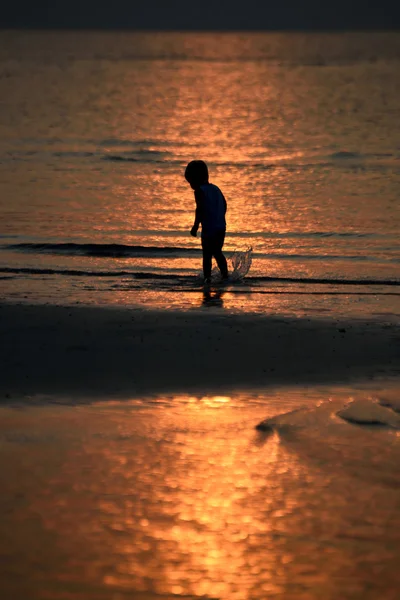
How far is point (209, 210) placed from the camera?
11992 mm

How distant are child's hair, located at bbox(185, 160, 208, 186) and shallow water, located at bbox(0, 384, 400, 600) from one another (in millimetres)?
5157

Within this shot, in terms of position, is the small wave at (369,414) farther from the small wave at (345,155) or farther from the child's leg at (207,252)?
the small wave at (345,155)

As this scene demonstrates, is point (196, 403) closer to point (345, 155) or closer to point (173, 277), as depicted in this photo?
point (173, 277)

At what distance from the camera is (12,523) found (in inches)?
200

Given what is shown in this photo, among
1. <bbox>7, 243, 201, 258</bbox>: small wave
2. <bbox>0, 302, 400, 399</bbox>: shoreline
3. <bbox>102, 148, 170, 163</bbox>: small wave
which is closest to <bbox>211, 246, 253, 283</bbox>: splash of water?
<bbox>7, 243, 201, 258</bbox>: small wave

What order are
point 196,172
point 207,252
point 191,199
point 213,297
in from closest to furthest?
point 213,297
point 196,172
point 207,252
point 191,199

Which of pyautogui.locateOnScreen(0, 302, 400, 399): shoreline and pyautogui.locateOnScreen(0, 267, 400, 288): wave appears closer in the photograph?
pyautogui.locateOnScreen(0, 302, 400, 399): shoreline

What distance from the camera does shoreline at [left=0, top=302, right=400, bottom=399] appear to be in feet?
25.4

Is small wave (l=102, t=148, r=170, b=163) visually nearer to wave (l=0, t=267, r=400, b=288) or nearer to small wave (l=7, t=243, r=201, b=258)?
small wave (l=7, t=243, r=201, b=258)

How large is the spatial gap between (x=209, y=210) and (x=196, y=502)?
6955 mm

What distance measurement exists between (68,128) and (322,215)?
21.8m

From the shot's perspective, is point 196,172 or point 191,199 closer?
point 196,172

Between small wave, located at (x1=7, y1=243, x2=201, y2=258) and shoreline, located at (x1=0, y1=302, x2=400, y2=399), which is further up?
small wave, located at (x1=7, y1=243, x2=201, y2=258)

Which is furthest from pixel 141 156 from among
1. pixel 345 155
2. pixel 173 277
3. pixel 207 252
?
pixel 207 252
